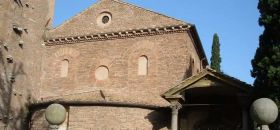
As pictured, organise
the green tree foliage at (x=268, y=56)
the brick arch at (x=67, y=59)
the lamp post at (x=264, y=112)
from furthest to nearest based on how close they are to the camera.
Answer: the brick arch at (x=67, y=59)
the green tree foliage at (x=268, y=56)
the lamp post at (x=264, y=112)

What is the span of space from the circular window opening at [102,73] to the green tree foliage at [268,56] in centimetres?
981

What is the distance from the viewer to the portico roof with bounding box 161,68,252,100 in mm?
15055

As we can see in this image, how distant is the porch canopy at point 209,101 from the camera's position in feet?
49.7

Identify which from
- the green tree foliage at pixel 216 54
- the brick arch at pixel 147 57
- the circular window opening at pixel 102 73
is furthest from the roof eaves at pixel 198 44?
the circular window opening at pixel 102 73

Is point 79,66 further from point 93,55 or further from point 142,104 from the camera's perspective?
point 142,104

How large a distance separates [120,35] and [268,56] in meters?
10.4

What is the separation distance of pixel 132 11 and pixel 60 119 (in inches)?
613

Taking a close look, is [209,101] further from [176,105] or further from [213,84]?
[213,84]

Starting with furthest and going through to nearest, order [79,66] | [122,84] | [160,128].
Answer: [79,66]
[122,84]
[160,128]

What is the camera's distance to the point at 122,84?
70.2 feet

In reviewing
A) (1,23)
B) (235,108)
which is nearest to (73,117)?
(1,23)

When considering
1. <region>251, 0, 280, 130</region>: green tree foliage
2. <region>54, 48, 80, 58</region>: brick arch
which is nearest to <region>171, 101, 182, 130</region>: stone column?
<region>251, 0, 280, 130</region>: green tree foliage

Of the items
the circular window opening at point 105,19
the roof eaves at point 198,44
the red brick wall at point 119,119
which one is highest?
the circular window opening at point 105,19

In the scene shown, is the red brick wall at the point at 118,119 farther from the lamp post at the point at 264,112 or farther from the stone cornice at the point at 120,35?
the lamp post at the point at 264,112
